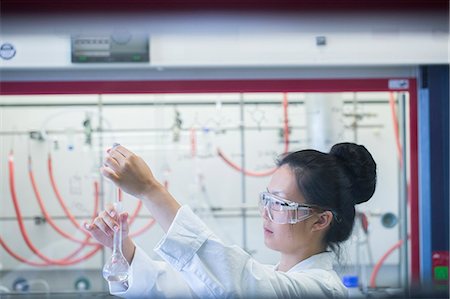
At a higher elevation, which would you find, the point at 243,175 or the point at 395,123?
the point at 395,123

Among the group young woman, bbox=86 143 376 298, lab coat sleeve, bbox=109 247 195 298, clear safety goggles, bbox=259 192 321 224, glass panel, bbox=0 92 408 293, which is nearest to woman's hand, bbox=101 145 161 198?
young woman, bbox=86 143 376 298

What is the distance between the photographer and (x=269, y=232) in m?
1.47

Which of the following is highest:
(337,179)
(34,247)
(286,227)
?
(337,179)

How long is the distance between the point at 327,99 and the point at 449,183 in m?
0.73

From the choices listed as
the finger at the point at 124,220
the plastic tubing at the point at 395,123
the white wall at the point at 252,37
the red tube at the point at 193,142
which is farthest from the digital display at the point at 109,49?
the plastic tubing at the point at 395,123

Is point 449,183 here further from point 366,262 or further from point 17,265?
point 17,265

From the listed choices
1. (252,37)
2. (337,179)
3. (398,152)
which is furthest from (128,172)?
(398,152)

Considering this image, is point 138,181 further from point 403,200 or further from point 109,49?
point 403,200

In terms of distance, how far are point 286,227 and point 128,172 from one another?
18.6 inches

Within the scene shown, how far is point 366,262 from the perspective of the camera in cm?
279

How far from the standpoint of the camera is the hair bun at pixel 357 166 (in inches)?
56.1

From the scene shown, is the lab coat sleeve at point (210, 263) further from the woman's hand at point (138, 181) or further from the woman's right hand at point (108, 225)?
the woman's right hand at point (108, 225)

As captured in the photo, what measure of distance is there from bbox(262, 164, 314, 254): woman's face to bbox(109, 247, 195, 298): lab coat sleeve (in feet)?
0.93

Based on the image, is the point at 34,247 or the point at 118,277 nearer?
the point at 118,277
